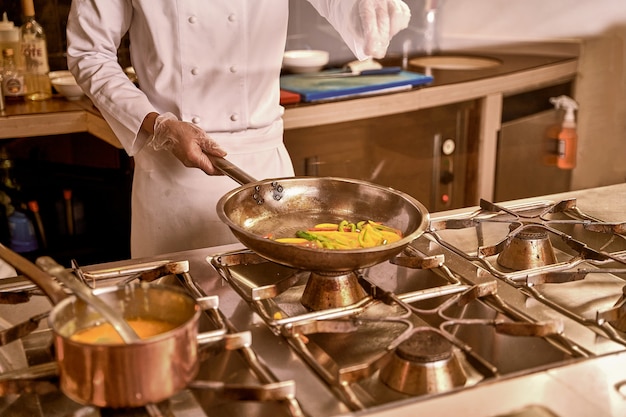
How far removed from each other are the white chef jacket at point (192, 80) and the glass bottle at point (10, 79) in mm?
1225

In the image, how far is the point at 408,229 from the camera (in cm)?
137

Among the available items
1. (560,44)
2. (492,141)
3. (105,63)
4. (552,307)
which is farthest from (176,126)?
(560,44)

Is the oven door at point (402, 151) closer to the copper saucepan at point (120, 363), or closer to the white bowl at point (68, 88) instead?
the white bowl at point (68, 88)

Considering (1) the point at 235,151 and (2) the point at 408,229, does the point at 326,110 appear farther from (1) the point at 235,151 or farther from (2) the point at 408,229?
(2) the point at 408,229

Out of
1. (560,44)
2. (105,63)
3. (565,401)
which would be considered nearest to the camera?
(565,401)

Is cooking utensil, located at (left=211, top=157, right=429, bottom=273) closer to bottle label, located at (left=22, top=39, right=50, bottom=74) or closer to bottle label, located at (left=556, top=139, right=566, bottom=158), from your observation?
bottle label, located at (left=22, top=39, right=50, bottom=74)

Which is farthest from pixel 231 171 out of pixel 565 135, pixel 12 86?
pixel 565 135

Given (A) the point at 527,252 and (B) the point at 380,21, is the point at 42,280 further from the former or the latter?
(B) the point at 380,21

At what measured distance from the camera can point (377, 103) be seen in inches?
123

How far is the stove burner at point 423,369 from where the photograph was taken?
1015 millimetres

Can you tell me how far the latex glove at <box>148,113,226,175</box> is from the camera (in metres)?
1.59

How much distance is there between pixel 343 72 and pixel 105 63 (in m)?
1.67

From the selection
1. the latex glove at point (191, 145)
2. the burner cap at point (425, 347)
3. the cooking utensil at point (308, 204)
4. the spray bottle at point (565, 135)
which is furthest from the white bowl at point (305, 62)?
the burner cap at point (425, 347)

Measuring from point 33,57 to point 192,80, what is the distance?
4.83 ft
